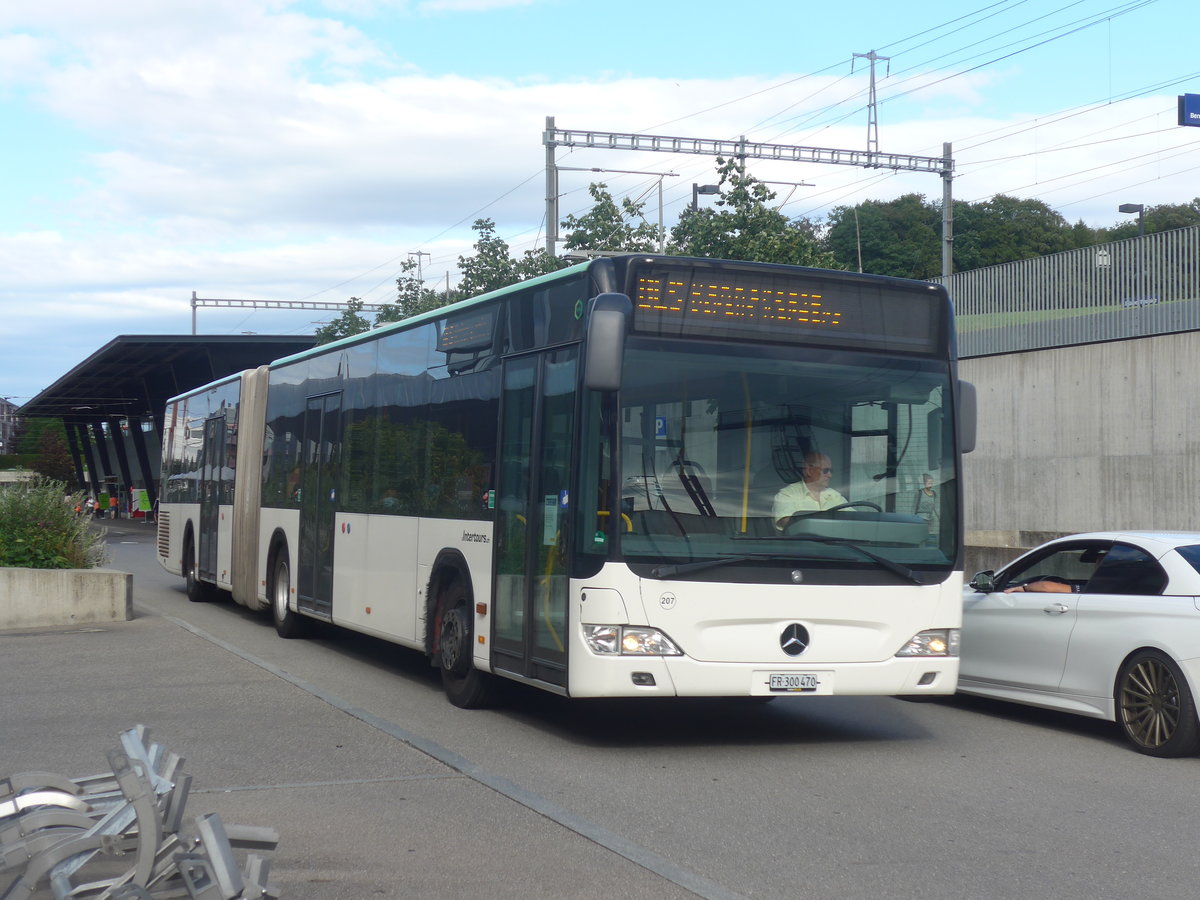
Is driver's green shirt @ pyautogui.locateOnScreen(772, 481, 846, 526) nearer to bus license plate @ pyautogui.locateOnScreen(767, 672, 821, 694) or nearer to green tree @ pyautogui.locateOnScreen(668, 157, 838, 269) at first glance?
bus license plate @ pyautogui.locateOnScreen(767, 672, 821, 694)

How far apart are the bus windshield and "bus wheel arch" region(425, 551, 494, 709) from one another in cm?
243

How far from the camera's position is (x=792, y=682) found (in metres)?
8.87

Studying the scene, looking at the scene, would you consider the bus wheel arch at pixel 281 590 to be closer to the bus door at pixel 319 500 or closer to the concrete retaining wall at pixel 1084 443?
the bus door at pixel 319 500

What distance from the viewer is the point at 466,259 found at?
1446 inches

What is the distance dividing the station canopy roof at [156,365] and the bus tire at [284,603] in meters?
36.3

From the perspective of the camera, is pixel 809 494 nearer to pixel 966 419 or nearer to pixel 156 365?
pixel 966 419

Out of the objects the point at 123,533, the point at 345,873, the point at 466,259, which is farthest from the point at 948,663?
the point at 123,533

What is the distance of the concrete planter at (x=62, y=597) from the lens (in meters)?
17.7

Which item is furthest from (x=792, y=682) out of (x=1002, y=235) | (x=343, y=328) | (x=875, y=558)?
(x=1002, y=235)

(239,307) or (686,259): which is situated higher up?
(239,307)

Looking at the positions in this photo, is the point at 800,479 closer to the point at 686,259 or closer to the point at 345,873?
the point at 686,259

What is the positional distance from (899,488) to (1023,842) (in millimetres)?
2934

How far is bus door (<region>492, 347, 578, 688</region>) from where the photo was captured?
9.10 m

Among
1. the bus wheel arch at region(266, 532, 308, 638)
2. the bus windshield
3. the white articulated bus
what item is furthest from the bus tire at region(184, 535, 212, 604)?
the bus windshield
